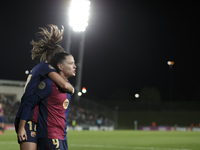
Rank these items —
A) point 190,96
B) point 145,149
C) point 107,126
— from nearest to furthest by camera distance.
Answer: point 145,149 → point 107,126 → point 190,96

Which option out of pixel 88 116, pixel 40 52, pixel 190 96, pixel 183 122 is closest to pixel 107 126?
pixel 88 116

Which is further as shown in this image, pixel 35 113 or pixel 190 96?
pixel 190 96

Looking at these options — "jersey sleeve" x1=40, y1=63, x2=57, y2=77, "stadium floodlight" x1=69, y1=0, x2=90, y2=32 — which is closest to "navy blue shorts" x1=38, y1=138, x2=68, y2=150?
"jersey sleeve" x1=40, y1=63, x2=57, y2=77

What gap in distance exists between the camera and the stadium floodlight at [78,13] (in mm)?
38062

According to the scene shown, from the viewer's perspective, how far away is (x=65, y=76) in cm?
453

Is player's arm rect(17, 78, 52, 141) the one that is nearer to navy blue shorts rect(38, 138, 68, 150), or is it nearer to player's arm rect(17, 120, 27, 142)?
player's arm rect(17, 120, 27, 142)

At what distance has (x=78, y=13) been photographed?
38.3 metres

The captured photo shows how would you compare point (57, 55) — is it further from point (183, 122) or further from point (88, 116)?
point (183, 122)

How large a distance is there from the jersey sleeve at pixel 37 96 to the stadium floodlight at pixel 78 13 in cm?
3417

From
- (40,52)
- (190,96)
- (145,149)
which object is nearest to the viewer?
(40,52)

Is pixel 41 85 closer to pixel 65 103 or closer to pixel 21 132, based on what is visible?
pixel 65 103

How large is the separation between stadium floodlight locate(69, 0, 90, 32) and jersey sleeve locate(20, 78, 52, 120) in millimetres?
34173

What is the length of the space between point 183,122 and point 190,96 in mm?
31704

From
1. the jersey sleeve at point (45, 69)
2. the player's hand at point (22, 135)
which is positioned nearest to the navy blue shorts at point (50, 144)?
the player's hand at point (22, 135)
